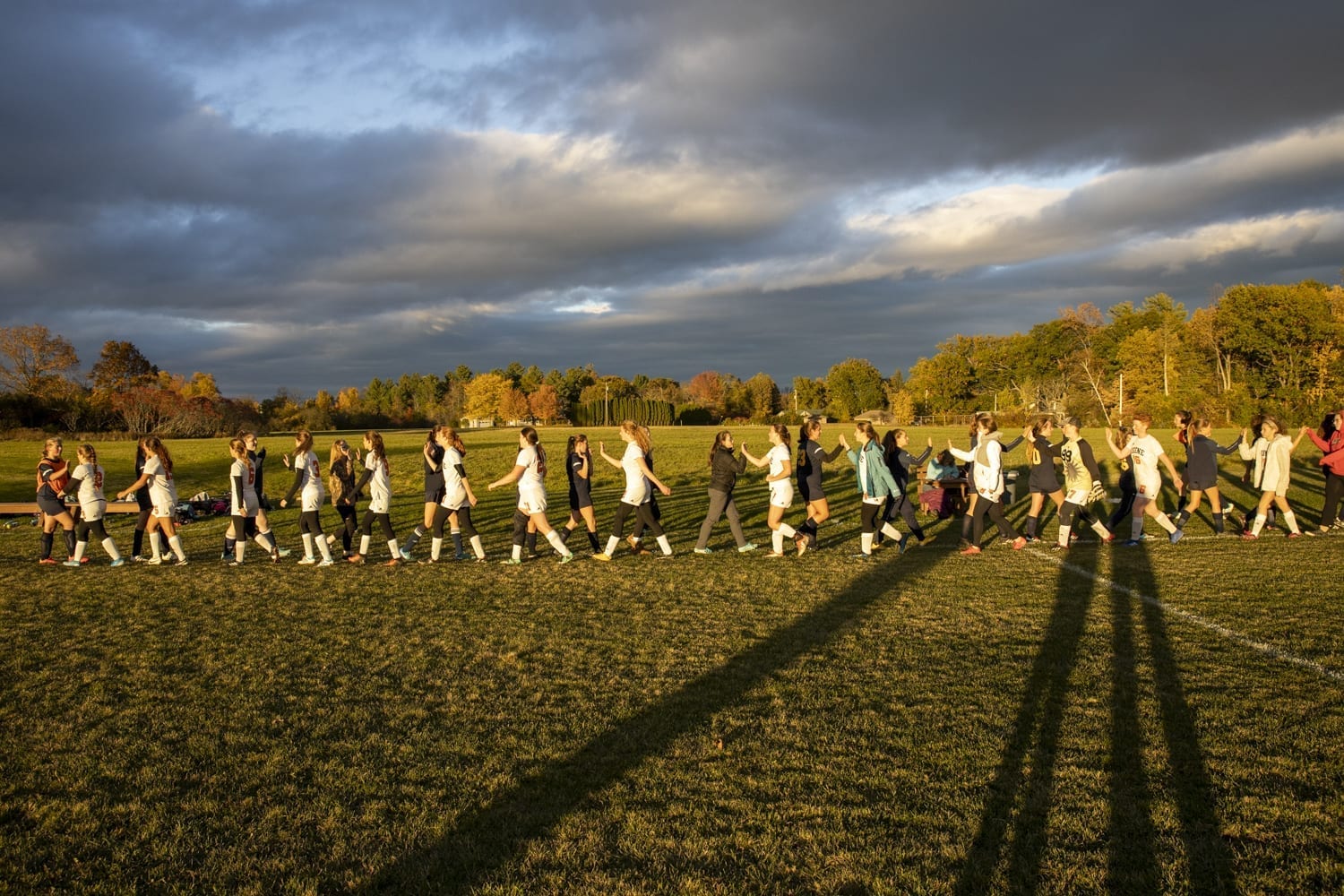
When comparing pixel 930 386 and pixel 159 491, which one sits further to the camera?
pixel 930 386

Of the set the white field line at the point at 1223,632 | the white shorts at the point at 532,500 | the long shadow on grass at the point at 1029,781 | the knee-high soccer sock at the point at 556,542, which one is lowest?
the long shadow on grass at the point at 1029,781

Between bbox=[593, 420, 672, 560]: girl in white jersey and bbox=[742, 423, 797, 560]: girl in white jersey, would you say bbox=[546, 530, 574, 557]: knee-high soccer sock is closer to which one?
bbox=[593, 420, 672, 560]: girl in white jersey

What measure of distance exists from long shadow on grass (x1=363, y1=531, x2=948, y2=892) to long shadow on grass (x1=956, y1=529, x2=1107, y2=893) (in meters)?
1.79

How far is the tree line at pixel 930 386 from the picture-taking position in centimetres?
5884

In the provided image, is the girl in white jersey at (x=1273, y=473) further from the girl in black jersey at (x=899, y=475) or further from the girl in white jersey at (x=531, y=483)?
the girl in white jersey at (x=531, y=483)

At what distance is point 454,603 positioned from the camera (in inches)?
356

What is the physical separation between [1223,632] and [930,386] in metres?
→ 105

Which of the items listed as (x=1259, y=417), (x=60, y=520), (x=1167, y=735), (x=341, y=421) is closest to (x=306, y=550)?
(x=60, y=520)

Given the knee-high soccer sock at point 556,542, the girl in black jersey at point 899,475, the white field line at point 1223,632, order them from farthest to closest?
1. the girl in black jersey at point 899,475
2. the knee-high soccer sock at point 556,542
3. the white field line at point 1223,632

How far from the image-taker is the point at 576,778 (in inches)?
178

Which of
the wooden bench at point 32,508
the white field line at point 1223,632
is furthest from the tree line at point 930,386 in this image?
the white field line at point 1223,632

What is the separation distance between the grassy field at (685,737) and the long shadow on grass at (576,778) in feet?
0.06

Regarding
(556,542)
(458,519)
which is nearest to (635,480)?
(556,542)

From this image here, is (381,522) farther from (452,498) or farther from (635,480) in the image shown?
(635,480)
